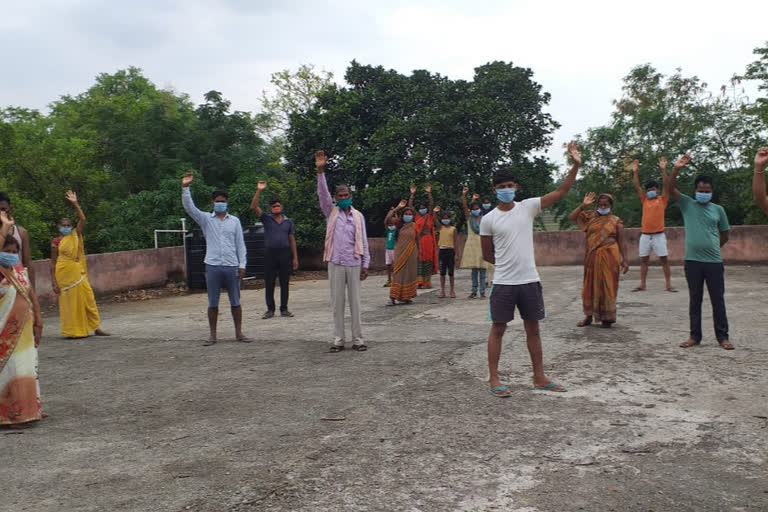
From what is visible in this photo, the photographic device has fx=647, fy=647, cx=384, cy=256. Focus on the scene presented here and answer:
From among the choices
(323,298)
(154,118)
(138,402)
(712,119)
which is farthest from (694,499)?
(154,118)

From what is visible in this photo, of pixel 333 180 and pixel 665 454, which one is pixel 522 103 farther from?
pixel 665 454

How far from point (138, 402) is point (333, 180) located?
17.5 m

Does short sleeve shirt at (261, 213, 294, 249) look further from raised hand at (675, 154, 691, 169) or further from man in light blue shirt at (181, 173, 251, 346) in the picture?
raised hand at (675, 154, 691, 169)

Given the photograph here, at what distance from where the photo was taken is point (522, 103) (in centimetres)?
2209

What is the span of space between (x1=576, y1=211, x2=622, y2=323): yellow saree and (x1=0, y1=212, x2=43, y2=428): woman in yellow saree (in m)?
6.07

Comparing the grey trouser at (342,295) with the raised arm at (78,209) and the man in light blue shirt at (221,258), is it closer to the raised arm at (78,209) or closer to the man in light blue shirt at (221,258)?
the man in light blue shirt at (221,258)

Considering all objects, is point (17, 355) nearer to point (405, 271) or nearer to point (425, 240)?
point (405, 271)

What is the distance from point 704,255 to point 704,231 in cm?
25

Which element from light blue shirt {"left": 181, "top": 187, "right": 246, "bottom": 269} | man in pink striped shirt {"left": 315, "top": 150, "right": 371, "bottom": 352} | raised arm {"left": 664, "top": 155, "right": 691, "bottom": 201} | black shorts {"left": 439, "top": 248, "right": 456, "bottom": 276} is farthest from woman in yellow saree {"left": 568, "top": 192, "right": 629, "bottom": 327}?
light blue shirt {"left": 181, "top": 187, "right": 246, "bottom": 269}

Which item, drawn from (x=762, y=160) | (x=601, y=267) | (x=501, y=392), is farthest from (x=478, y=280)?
(x=762, y=160)

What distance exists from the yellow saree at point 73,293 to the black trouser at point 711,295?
25.2 ft

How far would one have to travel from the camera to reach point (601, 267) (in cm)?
808

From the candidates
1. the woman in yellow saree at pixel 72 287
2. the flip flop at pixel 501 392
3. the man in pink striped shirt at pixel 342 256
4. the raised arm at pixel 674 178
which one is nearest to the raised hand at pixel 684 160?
the raised arm at pixel 674 178

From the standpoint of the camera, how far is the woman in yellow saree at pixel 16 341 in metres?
4.70
